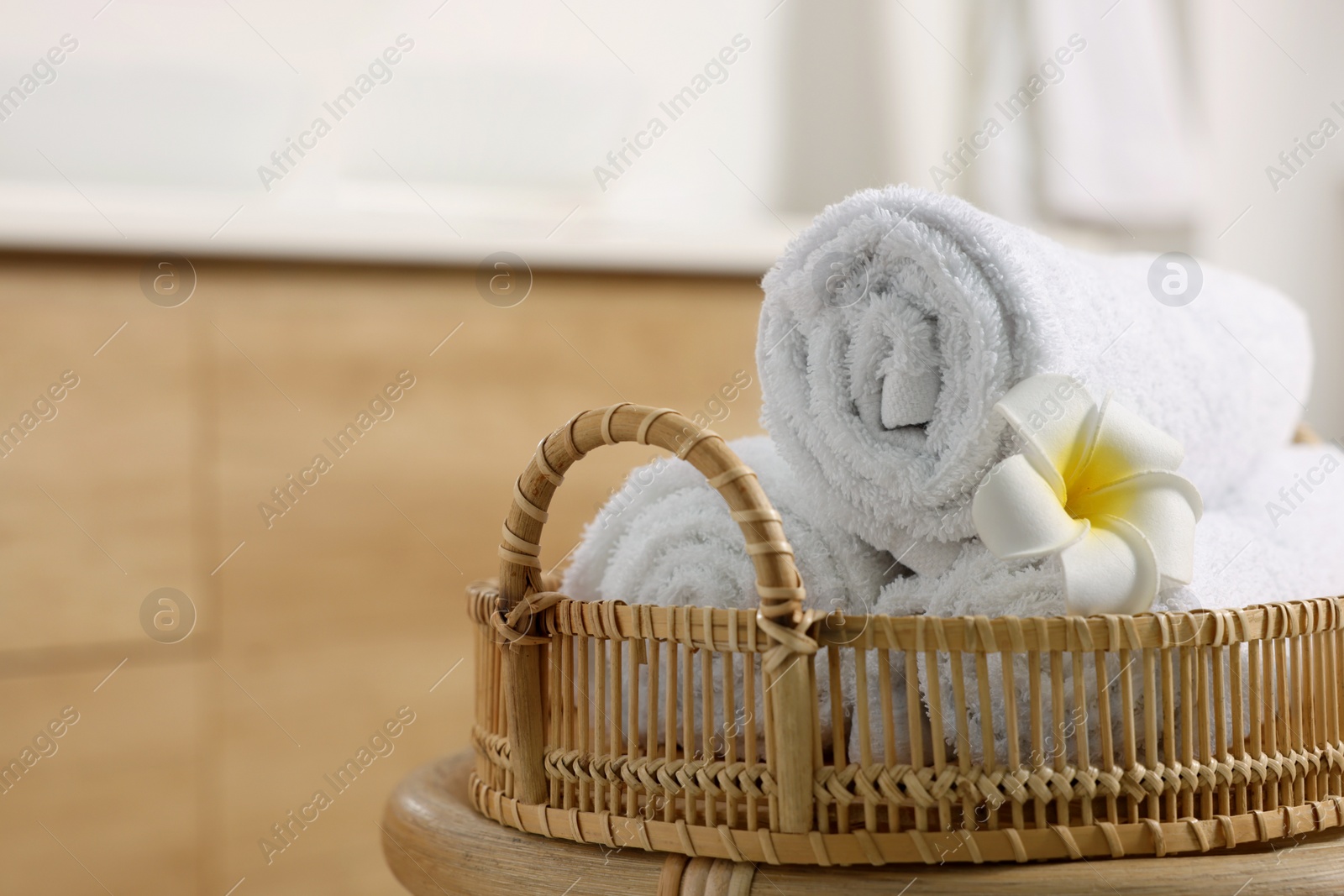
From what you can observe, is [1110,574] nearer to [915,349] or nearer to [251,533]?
[915,349]

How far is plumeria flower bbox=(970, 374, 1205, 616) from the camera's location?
354mm

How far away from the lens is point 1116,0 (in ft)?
4.11

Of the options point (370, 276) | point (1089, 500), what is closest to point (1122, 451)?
point (1089, 500)

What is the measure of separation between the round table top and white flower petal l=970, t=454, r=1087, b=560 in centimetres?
10

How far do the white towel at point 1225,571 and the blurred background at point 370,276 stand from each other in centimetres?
65

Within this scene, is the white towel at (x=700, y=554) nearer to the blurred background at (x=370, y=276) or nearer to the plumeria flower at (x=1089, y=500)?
the plumeria flower at (x=1089, y=500)

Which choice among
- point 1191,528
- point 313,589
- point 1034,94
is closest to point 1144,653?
point 1191,528

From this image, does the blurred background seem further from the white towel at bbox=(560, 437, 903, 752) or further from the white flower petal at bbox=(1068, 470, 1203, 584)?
the white flower petal at bbox=(1068, 470, 1203, 584)

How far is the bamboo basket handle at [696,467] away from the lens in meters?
0.34

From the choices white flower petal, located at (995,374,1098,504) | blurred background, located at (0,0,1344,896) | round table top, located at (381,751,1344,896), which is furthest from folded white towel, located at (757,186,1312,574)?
blurred background, located at (0,0,1344,896)

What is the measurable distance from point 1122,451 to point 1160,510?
2 cm

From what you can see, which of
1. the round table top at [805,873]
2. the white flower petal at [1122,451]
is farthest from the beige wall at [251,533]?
the white flower petal at [1122,451]

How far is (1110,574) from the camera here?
1.16 feet

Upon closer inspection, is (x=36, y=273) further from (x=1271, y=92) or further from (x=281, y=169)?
(x=1271, y=92)
